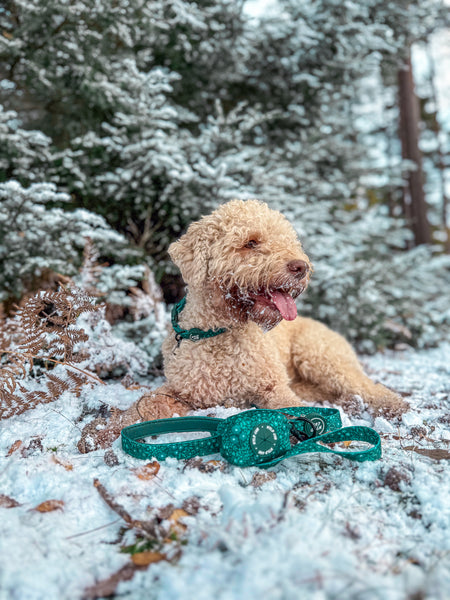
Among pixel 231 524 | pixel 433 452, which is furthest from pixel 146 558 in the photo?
pixel 433 452

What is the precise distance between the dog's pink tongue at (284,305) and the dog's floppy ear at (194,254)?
45 centimetres

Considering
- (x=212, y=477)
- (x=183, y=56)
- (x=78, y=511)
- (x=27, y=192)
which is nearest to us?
(x=78, y=511)

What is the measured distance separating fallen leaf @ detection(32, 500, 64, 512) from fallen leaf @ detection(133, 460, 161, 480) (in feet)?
1.12

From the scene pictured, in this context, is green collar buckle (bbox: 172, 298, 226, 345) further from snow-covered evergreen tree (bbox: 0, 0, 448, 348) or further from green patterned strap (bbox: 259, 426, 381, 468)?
snow-covered evergreen tree (bbox: 0, 0, 448, 348)

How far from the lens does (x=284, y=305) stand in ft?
7.43

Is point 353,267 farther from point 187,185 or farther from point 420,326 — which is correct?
point 187,185

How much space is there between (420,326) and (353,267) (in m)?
1.42

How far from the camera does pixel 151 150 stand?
4422mm

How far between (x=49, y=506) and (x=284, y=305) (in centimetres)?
146

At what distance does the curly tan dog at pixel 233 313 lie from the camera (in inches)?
89.0

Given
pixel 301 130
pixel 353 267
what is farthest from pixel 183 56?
pixel 353 267

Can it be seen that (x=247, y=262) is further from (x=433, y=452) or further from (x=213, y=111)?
(x=213, y=111)

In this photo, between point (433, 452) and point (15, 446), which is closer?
point (433, 452)

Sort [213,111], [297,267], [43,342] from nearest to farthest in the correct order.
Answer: [297,267]
[43,342]
[213,111]
